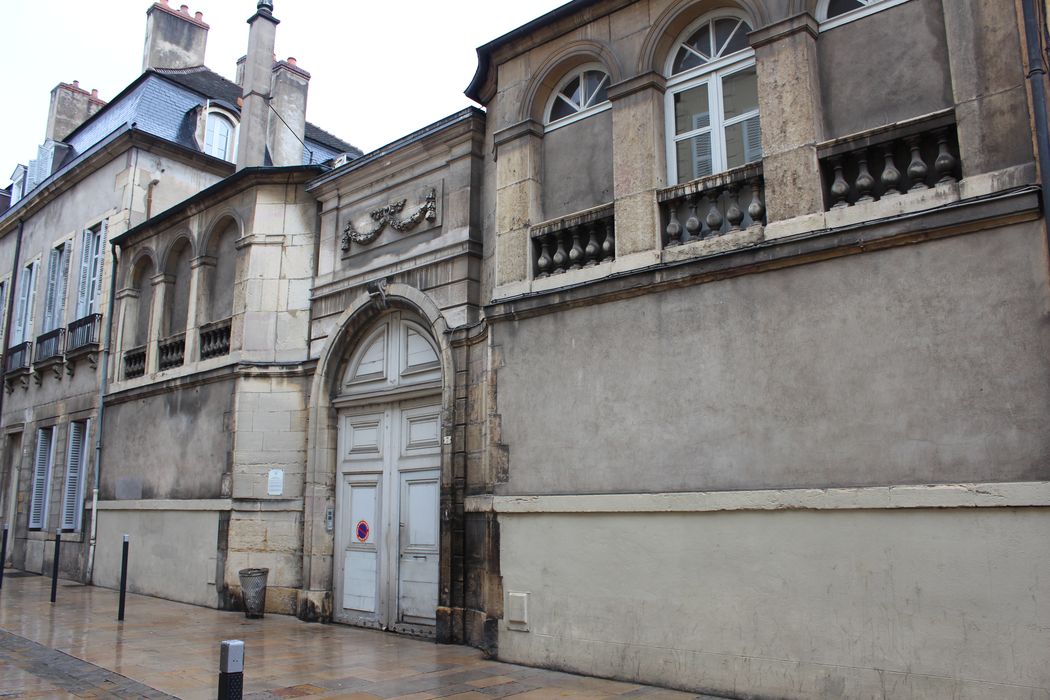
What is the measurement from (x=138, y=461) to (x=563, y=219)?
8.56 m

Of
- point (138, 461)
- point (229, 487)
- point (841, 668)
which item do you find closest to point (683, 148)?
point (841, 668)

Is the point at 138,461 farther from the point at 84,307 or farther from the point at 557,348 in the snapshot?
the point at 557,348

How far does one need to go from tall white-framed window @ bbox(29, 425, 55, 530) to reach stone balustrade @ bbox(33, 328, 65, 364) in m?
1.34

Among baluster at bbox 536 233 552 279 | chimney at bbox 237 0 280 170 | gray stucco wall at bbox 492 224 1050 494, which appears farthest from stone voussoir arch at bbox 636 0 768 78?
chimney at bbox 237 0 280 170

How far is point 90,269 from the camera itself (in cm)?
1535

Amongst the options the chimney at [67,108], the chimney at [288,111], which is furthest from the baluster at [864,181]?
the chimney at [67,108]

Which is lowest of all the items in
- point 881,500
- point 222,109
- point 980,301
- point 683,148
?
point 881,500

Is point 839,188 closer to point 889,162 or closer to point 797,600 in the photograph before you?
point 889,162

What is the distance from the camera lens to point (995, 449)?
15.8ft

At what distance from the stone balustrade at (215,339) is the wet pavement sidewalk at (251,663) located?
3.47 m

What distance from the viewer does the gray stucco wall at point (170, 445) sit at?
35.9ft

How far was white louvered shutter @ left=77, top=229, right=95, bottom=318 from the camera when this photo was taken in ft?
50.0

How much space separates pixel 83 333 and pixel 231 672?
1279cm

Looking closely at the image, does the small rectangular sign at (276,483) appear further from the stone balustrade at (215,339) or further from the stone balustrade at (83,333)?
the stone balustrade at (83,333)
